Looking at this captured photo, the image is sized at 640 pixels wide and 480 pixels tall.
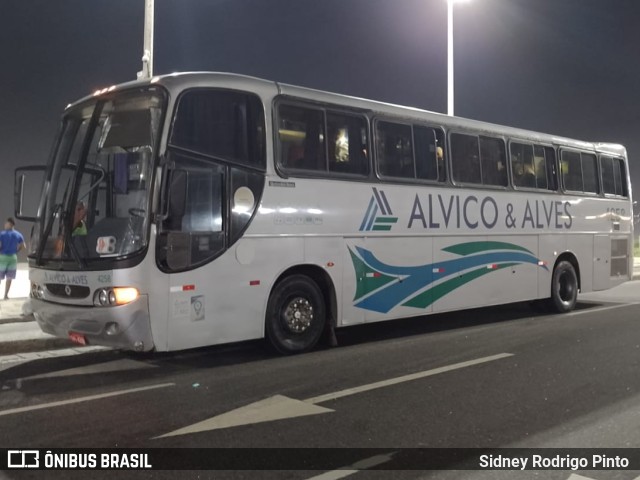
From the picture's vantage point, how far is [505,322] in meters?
11.0

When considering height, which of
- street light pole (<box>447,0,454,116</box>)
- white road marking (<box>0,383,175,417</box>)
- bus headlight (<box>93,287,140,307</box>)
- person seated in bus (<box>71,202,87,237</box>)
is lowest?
white road marking (<box>0,383,175,417</box>)

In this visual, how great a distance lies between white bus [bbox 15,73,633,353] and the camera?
6520mm

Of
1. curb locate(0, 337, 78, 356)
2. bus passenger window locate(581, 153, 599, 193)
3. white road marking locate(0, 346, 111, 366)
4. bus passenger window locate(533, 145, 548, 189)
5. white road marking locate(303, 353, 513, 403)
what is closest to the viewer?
white road marking locate(303, 353, 513, 403)

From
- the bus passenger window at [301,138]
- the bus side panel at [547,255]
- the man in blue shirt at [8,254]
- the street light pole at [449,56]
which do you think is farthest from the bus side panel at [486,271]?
the man in blue shirt at [8,254]

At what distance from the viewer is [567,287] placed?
12484 mm

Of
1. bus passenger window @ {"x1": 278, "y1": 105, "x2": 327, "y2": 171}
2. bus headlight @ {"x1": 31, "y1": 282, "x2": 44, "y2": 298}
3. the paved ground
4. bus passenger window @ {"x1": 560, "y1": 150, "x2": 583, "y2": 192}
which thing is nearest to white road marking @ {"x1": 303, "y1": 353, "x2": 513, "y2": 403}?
bus passenger window @ {"x1": 278, "y1": 105, "x2": 327, "y2": 171}

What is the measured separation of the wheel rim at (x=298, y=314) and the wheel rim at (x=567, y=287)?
21.7 feet

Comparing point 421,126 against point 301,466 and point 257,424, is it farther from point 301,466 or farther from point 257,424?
point 301,466

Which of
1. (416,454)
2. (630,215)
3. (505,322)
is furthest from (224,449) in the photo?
(630,215)

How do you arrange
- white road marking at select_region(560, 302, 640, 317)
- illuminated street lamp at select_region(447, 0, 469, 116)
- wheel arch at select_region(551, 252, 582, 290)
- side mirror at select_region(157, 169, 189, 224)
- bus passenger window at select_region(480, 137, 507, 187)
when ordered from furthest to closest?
illuminated street lamp at select_region(447, 0, 469, 116) → wheel arch at select_region(551, 252, 582, 290) → white road marking at select_region(560, 302, 640, 317) → bus passenger window at select_region(480, 137, 507, 187) → side mirror at select_region(157, 169, 189, 224)

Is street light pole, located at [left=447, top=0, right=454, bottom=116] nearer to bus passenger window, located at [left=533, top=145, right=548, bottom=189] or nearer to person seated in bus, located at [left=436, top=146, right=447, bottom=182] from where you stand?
bus passenger window, located at [left=533, top=145, right=548, bottom=189]

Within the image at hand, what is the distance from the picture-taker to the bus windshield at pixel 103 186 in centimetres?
651

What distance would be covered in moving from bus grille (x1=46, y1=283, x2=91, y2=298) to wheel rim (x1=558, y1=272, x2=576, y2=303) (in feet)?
30.9

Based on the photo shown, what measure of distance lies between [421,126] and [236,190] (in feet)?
12.1
